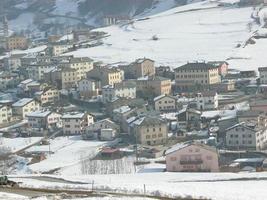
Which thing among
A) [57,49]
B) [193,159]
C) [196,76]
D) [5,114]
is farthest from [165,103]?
[57,49]

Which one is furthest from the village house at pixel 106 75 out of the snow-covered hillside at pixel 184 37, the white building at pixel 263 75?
the white building at pixel 263 75

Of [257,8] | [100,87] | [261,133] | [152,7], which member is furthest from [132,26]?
[261,133]

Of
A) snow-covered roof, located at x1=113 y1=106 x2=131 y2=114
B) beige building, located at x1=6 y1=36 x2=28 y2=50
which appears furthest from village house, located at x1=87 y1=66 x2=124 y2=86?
beige building, located at x1=6 y1=36 x2=28 y2=50

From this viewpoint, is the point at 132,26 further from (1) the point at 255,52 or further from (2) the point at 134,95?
(2) the point at 134,95

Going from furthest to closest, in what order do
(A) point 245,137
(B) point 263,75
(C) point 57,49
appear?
1. (C) point 57,49
2. (B) point 263,75
3. (A) point 245,137

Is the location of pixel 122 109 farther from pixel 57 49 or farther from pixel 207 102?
pixel 57 49
